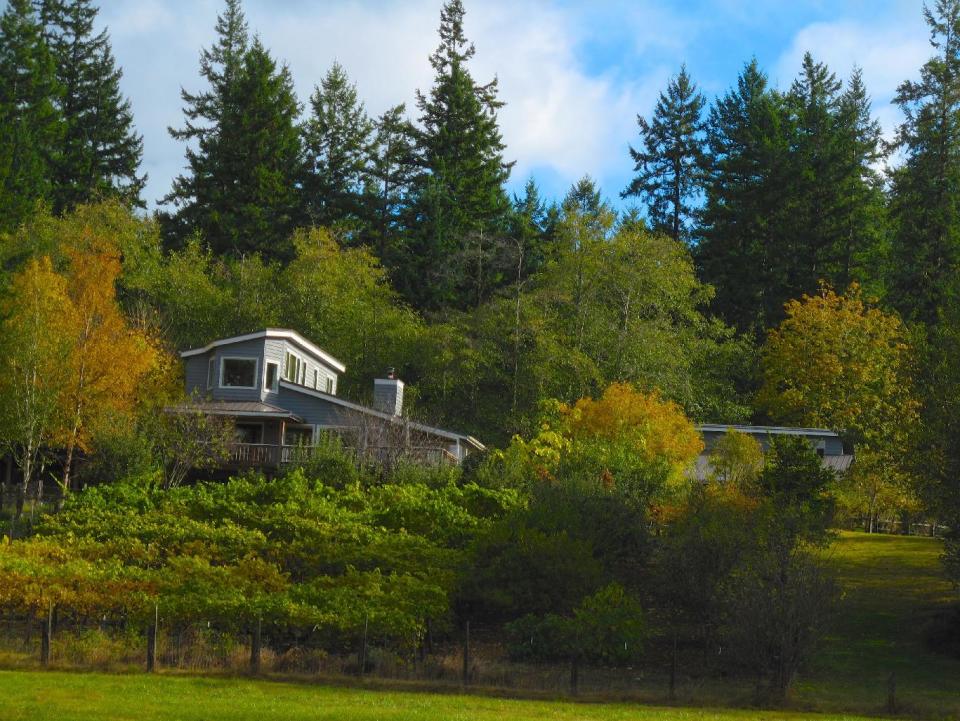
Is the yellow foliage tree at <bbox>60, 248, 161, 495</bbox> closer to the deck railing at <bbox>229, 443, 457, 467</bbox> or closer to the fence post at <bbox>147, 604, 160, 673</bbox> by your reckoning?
the deck railing at <bbox>229, 443, 457, 467</bbox>

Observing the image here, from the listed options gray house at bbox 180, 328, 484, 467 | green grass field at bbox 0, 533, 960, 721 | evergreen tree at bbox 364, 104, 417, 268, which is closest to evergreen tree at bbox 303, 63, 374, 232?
evergreen tree at bbox 364, 104, 417, 268

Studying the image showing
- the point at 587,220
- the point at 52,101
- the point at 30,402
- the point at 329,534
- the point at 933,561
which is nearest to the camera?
the point at 329,534

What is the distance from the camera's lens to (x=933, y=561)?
35812 mm

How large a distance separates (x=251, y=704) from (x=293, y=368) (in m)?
31.6

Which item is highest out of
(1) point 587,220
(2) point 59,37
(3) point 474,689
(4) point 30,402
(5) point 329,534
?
(2) point 59,37

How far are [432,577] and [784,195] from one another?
1665 inches

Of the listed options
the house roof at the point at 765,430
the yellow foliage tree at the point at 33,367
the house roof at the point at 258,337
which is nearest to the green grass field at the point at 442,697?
the yellow foliage tree at the point at 33,367

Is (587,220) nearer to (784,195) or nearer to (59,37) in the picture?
(784,195)

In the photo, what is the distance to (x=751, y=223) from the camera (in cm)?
6394

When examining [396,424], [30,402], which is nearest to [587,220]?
[396,424]

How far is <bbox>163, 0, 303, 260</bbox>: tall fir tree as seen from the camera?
2579 inches

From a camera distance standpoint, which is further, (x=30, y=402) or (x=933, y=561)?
(x=30, y=402)

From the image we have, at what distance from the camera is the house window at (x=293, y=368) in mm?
47950

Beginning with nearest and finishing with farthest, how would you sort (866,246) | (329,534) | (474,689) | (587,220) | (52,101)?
(474,689) < (329,534) < (587,220) < (866,246) < (52,101)
